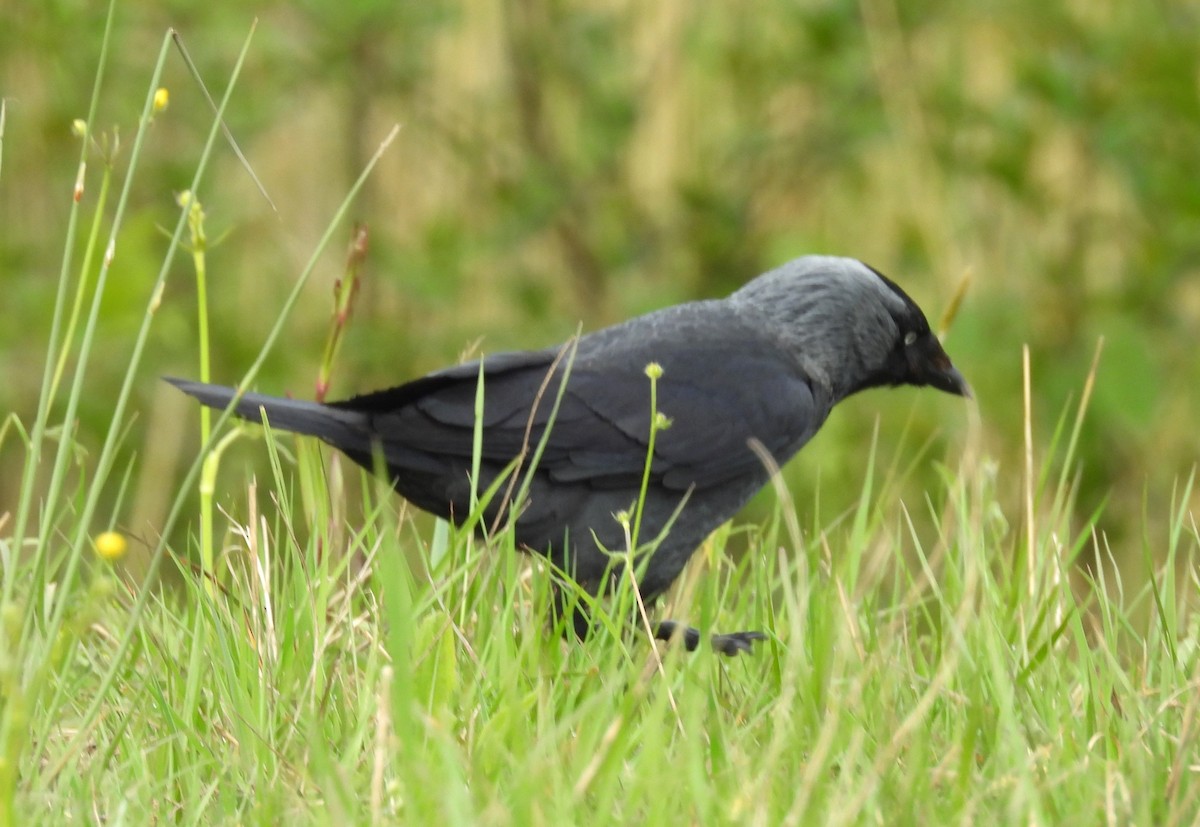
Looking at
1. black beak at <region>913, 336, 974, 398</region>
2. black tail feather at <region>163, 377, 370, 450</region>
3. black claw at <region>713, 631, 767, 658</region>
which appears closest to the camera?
black claw at <region>713, 631, 767, 658</region>

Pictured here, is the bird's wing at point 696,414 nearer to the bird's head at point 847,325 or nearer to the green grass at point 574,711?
the bird's head at point 847,325

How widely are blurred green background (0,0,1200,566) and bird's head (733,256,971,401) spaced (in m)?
1.22

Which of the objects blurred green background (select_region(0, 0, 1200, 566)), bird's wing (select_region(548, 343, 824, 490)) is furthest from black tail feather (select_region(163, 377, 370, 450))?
blurred green background (select_region(0, 0, 1200, 566))

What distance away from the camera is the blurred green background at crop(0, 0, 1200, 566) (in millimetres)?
5641

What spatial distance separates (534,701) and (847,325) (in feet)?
6.22

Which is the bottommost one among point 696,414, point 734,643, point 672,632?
point 672,632

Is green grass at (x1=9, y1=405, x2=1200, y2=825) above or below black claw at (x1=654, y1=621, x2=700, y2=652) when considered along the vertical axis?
above

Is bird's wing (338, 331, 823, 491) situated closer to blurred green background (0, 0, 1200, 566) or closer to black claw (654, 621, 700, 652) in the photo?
black claw (654, 621, 700, 652)

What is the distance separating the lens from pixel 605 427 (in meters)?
3.44

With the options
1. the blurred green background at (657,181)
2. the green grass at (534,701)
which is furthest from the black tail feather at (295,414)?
the blurred green background at (657,181)

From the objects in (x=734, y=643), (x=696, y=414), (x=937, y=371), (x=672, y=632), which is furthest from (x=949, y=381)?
(x=734, y=643)

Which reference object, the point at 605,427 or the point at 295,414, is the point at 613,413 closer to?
the point at 605,427

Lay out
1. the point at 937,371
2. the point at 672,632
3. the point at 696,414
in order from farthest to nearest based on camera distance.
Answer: the point at 937,371, the point at 696,414, the point at 672,632

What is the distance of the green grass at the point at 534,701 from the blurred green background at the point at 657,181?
280 cm
